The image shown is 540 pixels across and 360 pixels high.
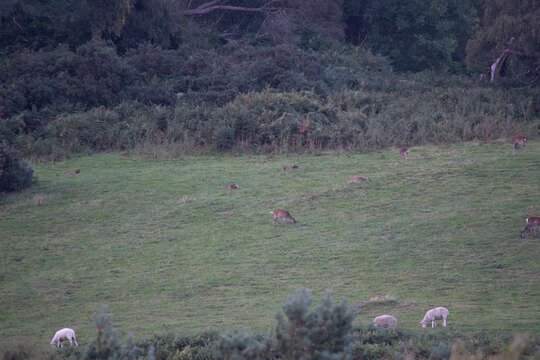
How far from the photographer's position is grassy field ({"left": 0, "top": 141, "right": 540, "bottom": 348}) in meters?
9.44

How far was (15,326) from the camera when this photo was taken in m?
9.18

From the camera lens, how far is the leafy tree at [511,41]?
2800 centimetres

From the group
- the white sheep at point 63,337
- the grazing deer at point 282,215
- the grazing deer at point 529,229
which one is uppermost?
the grazing deer at point 529,229

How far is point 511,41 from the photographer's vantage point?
96.0ft

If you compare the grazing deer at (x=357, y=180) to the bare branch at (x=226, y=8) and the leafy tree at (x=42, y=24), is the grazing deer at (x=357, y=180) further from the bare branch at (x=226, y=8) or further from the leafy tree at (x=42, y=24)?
the bare branch at (x=226, y=8)

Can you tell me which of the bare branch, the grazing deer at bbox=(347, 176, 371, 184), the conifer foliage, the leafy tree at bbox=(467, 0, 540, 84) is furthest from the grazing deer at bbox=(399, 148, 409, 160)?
the bare branch

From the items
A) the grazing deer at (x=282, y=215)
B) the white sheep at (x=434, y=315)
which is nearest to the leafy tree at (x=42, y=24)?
the grazing deer at (x=282, y=215)

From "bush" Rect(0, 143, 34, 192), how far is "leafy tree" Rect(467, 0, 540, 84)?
76.7 feet

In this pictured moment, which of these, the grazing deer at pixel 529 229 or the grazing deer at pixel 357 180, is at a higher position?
the grazing deer at pixel 357 180

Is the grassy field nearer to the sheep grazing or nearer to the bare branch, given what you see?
the sheep grazing

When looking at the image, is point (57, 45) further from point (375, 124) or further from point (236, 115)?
point (375, 124)

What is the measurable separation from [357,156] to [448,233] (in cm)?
827

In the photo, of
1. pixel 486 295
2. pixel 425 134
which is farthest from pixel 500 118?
pixel 486 295

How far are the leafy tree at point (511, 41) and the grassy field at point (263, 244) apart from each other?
36.2ft
